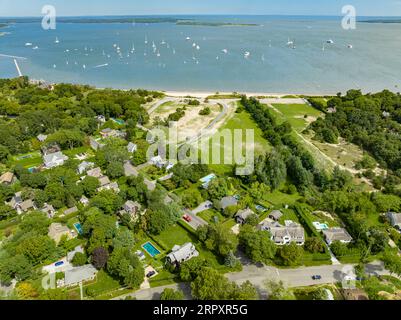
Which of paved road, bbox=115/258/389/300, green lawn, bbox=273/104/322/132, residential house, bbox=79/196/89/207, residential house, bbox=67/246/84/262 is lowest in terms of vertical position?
paved road, bbox=115/258/389/300

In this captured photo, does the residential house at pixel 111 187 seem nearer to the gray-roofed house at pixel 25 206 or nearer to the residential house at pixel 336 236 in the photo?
the gray-roofed house at pixel 25 206

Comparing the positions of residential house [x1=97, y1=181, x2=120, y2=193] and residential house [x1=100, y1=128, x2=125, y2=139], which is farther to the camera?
residential house [x1=100, y1=128, x2=125, y2=139]

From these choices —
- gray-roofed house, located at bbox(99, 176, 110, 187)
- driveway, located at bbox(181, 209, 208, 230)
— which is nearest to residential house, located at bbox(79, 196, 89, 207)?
gray-roofed house, located at bbox(99, 176, 110, 187)

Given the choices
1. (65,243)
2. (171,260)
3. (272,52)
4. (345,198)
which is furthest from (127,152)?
(272,52)

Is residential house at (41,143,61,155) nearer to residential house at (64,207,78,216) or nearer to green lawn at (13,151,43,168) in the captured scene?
green lawn at (13,151,43,168)

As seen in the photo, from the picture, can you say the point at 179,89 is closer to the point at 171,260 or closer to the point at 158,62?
the point at 158,62

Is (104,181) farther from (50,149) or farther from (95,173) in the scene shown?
(50,149)

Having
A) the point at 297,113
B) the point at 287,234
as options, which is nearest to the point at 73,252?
the point at 287,234
